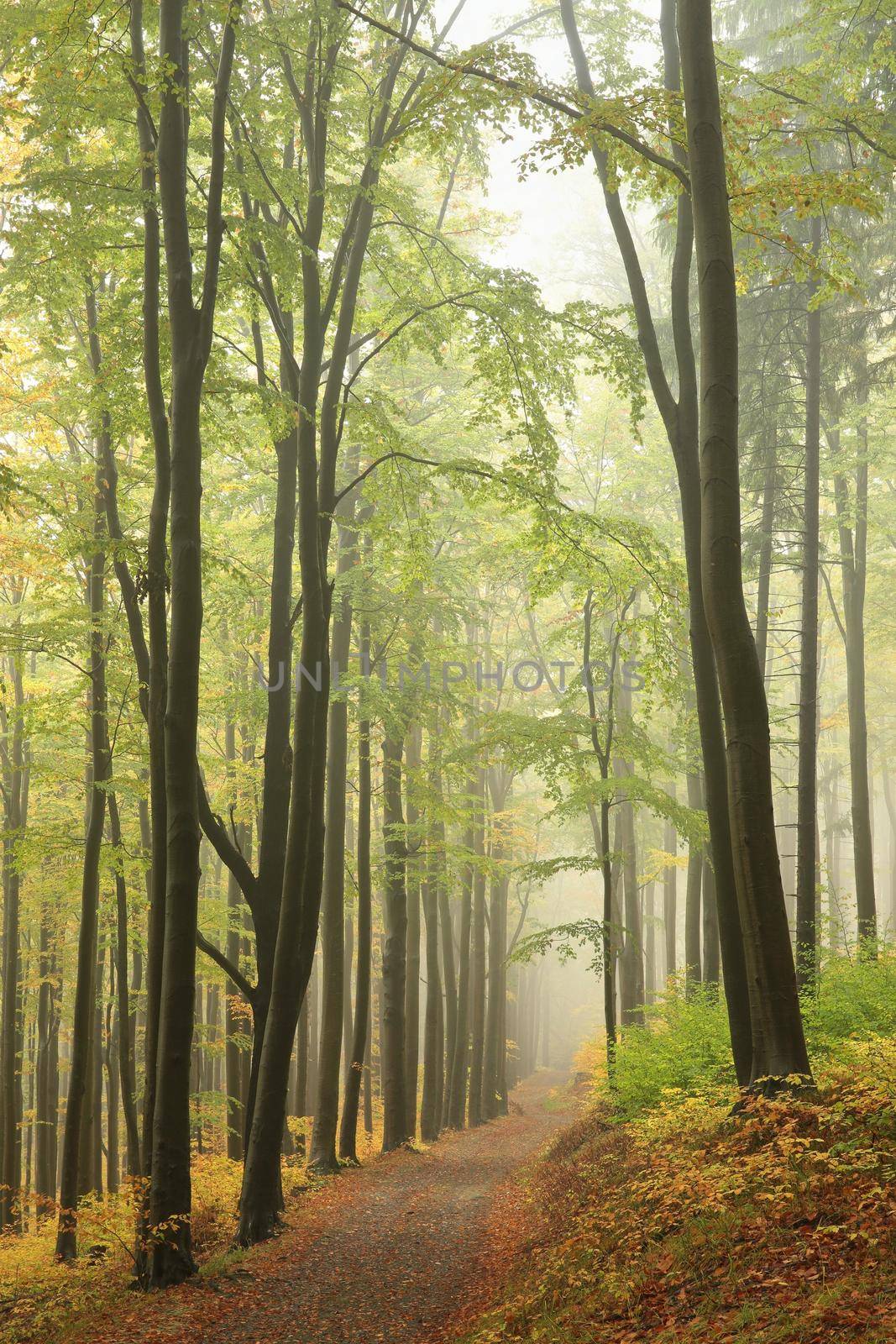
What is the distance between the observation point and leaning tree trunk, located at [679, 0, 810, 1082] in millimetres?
6195

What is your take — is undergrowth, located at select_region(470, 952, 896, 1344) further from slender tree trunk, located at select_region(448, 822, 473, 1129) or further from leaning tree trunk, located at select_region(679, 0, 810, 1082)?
slender tree trunk, located at select_region(448, 822, 473, 1129)

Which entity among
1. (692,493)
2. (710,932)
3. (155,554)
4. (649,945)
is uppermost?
(692,493)

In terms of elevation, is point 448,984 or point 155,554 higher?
point 155,554

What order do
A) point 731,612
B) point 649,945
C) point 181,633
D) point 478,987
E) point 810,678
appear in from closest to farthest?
1. point 731,612
2. point 181,633
3. point 810,678
4. point 478,987
5. point 649,945

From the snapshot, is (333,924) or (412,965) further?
(412,965)

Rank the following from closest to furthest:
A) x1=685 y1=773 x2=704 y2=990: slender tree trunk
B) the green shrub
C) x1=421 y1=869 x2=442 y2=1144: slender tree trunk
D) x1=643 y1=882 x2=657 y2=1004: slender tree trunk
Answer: the green shrub < x1=685 y1=773 x2=704 y2=990: slender tree trunk < x1=421 y1=869 x2=442 y2=1144: slender tree trunk < x1=643 y1=882 x2=657 y2=1004: slender tree trunk

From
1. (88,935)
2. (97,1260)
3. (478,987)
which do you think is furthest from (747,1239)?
(478,987)

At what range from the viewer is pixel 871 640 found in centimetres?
2447

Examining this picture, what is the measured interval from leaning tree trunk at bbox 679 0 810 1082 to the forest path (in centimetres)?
308

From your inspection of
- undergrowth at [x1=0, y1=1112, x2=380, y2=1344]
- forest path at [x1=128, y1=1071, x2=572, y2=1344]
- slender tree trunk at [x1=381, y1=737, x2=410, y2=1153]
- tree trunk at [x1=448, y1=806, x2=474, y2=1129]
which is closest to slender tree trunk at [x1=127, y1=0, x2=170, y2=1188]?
undergrowth at [x1=0, y1=1112, x2=380, y2=1344]

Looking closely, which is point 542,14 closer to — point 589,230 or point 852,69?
point 852,69

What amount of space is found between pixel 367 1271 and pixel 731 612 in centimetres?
621

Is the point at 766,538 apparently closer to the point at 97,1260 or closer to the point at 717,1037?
the point at 717,1037

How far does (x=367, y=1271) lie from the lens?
7906 mm
